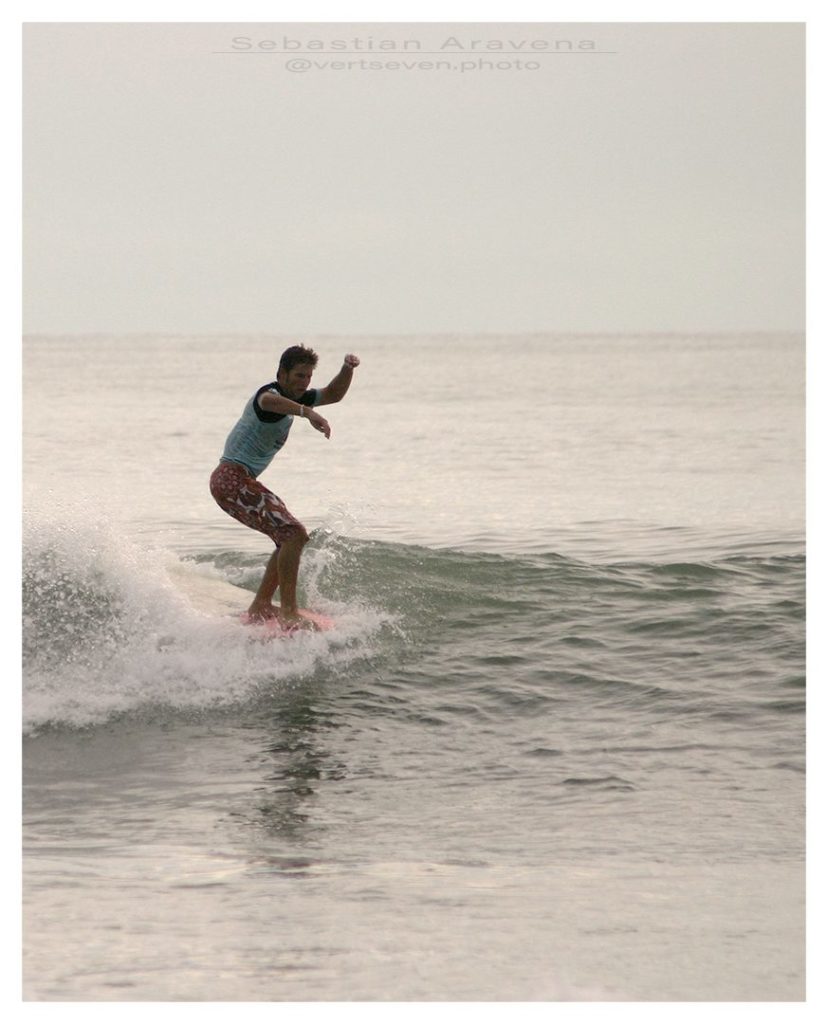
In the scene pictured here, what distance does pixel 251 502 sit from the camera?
9.20 m

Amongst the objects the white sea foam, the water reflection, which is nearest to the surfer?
the white sea foam

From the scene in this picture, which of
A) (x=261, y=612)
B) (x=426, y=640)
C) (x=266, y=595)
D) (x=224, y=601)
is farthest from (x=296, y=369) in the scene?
(x=426, y=640)

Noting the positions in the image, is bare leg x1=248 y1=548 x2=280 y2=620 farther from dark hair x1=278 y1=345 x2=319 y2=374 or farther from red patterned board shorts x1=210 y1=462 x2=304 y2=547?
dark hair x1=278 y1=345 x2=319 y2=374

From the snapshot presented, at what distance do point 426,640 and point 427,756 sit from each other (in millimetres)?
2126

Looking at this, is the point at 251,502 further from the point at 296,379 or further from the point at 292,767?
the point at 292,767

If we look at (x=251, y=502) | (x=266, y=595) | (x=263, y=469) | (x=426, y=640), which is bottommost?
(x=426, y=640)

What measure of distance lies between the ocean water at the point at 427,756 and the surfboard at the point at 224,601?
14 cm

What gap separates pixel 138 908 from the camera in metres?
5.79

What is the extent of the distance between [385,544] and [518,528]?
2153 mm

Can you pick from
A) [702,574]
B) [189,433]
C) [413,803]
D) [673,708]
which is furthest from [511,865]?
[189,433]

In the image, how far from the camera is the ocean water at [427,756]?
5.49 m

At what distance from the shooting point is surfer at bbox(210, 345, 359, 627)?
356 inches

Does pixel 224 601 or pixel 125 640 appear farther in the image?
pixel 224 601

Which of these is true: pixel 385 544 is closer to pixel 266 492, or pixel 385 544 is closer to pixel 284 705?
pixel 266 492
